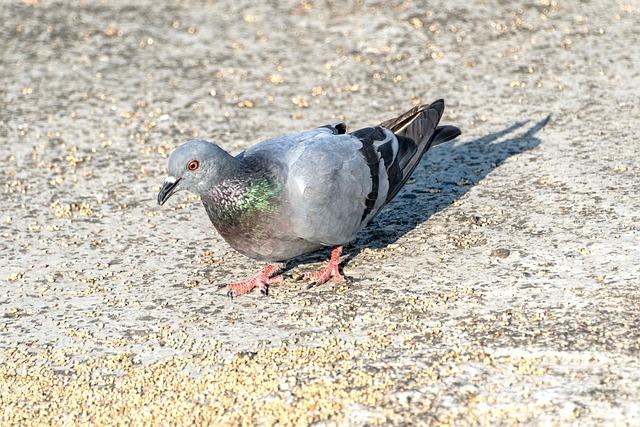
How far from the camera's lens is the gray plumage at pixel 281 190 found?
15.1 ft

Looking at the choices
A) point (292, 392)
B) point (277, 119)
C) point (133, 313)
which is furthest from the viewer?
point (277, 119)

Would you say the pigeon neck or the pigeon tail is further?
the pigeon tail

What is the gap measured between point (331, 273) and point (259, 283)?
35 centimetres

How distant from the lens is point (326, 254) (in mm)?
5293

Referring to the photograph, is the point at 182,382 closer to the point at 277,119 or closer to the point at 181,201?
the point at 181,201

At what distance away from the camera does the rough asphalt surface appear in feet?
12.7

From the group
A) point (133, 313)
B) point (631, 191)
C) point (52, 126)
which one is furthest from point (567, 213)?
point (52, 126)

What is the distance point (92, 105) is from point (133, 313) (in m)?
2.94

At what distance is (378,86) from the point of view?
23.9ft

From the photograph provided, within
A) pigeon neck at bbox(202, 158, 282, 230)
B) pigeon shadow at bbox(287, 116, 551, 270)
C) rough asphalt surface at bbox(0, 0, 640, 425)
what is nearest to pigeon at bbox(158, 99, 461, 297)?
pigeon neck at bbox(202, 158, 282, 230)

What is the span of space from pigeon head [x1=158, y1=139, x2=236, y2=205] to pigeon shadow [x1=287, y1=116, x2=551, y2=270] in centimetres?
72

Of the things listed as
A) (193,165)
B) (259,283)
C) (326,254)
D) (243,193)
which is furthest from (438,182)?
(193,165)

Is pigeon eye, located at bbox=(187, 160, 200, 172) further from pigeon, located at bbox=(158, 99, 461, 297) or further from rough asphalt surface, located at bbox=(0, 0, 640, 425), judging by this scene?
rough asphalt surface, located at bbox=(0, 0, 640, 425)

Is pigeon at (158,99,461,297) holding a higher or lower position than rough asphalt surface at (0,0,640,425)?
higher
